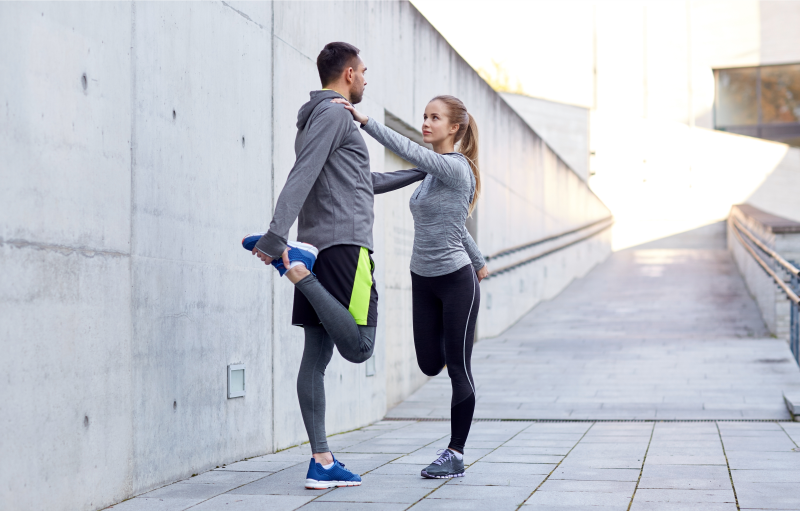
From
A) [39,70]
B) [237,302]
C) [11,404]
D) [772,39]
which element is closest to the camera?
[11,404]

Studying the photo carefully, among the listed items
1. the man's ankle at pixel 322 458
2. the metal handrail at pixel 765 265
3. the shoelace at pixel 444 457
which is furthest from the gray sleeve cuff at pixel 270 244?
the metal handrail at pixel 765 265

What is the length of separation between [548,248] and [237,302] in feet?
36.6

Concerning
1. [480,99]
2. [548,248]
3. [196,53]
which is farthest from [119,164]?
[548,248]

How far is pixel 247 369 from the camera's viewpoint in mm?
4406

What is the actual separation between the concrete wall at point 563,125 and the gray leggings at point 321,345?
24.8 m

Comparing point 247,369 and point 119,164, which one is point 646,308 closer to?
point 247,369

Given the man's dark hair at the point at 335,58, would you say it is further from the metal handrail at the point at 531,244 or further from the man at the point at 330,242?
the metal handrail at the point at 531,244

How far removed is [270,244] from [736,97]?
32.2 metres

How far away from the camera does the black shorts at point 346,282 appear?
3.45 meters

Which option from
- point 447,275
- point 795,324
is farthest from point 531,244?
point 447,275

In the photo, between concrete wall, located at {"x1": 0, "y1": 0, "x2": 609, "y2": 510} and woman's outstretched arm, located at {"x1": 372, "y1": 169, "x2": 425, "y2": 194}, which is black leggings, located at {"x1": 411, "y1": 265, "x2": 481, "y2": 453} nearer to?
woman's outstretched arm, located at {"x1": 372, "y1": 169, "x2": 425, "y2": 194}

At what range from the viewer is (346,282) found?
346 centimetres

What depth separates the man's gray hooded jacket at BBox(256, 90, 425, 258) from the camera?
3379mm

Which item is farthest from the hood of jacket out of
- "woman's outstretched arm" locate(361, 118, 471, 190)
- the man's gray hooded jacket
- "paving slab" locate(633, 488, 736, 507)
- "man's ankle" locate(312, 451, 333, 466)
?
"paving slab" locate(633, 488, 736, 507)
